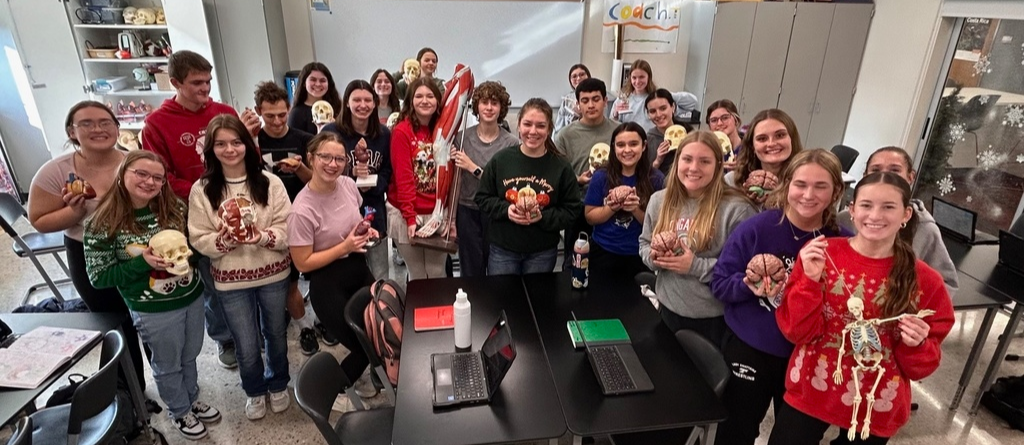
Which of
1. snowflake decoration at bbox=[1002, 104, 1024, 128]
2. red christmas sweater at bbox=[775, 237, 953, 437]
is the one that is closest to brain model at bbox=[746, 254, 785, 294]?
red christmas sweater at bbox=[775, 237, 953, 437]

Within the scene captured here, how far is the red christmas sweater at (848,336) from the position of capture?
165 cm

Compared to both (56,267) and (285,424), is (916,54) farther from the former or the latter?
(56,267)

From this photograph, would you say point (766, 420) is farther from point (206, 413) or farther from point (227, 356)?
point (227, 356)

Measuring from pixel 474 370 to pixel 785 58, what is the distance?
5.89 metres

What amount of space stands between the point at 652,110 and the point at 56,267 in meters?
5.10

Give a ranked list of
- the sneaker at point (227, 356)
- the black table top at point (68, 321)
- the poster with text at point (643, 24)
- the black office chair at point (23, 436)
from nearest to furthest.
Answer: the black office chair at point (23, 436) → the black table top at point (68, 321) → the sneaker at point (227, 356) → the poster with text at point (643, 24)

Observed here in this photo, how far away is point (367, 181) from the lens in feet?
9.64

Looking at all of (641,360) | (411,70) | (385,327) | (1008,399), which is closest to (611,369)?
(641,360)

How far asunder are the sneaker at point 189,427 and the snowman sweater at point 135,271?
27.4 inches

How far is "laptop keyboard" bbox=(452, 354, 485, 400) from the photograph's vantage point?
5.89 ft

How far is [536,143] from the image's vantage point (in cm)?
267

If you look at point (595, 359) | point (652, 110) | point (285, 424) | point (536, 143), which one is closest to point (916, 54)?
point (652, 110)

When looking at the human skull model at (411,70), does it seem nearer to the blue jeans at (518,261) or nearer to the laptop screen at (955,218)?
the blue jeans at (518,261)

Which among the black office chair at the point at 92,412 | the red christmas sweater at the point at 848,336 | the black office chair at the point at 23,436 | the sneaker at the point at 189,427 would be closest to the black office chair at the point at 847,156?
the red christmas sweater at the point at 848,336
